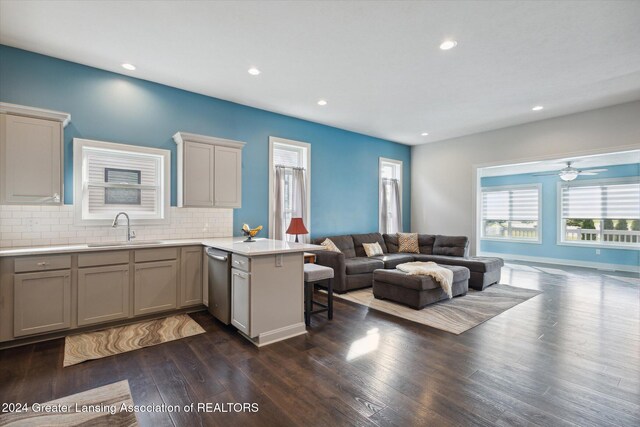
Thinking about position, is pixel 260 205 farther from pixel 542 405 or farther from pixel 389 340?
pixel 542 405

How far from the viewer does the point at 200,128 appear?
4551mm

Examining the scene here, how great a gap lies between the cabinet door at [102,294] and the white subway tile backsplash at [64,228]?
27.0 inches

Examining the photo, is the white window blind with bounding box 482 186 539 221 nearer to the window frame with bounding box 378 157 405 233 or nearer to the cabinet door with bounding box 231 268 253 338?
the window frame with bounding box 378 157 405 233

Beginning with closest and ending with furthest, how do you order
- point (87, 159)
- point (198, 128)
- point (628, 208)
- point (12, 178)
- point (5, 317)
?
point (5, 317) → point (12, 178) → point (87, 159) → point (198, 128) → point (628, 208)

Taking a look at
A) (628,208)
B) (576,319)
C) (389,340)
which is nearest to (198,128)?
(389,340)

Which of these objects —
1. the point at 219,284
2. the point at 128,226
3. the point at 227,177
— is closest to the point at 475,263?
the point at 219,284

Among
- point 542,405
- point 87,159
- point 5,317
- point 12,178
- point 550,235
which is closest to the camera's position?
point 542,405

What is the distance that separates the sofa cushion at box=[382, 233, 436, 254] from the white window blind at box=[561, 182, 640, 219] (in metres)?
4.32

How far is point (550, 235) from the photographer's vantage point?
8312 millimetres

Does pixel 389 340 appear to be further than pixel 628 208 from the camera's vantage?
No

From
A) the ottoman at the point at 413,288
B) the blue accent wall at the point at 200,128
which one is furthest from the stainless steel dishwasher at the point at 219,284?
the ottoman at the point at 413,288

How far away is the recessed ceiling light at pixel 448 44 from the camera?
3.16m

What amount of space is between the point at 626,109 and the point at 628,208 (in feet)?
12.2

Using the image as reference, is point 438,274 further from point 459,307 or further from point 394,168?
point 394,168
